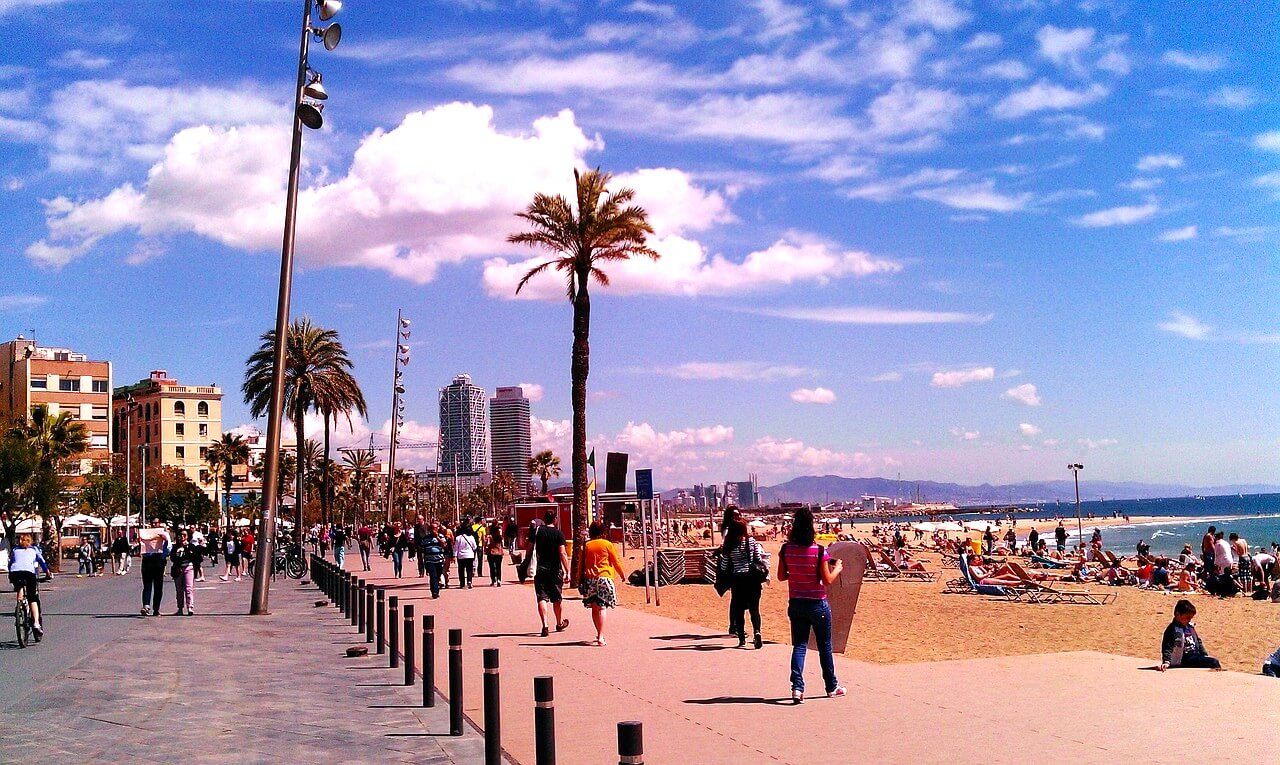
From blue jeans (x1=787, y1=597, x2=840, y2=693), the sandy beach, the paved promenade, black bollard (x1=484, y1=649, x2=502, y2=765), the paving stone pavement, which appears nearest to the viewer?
black bollard (x1=484, y1=649, x2=502, y2=765)

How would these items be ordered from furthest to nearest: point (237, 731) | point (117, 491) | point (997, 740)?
point (117, 491) < point (237, 731) < point (997, 740)

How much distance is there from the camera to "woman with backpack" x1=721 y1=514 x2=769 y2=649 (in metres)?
14.3

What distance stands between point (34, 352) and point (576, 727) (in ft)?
331

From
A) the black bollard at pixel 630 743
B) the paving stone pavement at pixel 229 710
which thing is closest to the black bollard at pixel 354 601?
the paving stone pavement at pixel 229 710

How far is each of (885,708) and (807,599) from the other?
114 centimetres

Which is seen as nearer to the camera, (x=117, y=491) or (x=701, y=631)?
(x=701, y=631)

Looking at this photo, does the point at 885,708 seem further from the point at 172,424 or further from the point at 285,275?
the point at 172,424

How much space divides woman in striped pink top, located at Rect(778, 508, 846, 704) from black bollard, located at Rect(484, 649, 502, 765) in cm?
303

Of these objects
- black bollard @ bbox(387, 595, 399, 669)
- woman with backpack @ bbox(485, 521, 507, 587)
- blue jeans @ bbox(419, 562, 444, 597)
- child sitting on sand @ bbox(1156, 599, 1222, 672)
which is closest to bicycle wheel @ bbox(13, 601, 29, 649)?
black bollard @ bbox(387, 595, 399, 669)

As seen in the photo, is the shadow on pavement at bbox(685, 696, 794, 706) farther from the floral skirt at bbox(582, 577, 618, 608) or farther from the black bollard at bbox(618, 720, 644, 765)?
the black bollard at bbox(618, 720, 644, 765)

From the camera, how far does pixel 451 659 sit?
8898mm

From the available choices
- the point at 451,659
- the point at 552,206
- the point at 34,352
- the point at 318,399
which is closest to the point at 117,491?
the point at 34,352

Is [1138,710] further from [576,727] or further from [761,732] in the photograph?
[576,727]

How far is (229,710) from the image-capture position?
33.9 feet
